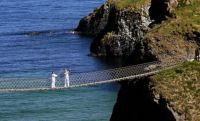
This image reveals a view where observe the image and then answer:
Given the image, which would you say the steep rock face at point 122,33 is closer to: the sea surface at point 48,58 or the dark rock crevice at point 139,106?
the sea surface at point 48,58

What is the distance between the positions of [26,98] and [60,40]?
32.6m

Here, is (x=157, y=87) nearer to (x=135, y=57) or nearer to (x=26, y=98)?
(x=135, y=57)

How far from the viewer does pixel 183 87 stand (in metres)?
40.3

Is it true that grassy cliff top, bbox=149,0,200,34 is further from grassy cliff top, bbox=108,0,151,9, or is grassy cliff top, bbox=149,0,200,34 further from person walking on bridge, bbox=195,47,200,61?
grassy cliff top, bbox=108,0,151,9

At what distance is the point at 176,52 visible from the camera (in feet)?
147

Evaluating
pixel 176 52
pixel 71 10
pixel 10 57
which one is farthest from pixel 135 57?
pixel 71 10

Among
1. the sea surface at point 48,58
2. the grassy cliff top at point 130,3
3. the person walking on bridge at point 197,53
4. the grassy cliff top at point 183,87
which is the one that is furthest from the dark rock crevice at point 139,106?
the grassy cliff top at point 130,3

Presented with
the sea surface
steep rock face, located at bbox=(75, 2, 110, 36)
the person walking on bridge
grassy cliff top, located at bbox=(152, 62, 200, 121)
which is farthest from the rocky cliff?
steep rock face, located at bbox=(75, 2, 110, 36)

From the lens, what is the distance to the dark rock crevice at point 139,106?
132 ft

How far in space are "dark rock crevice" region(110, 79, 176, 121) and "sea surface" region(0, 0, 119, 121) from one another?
27.9ft

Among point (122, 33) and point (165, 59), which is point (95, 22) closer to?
point (122, 33)

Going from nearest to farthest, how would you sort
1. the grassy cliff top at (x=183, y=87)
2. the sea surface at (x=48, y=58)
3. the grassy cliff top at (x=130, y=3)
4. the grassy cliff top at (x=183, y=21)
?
the grassy cliff top at (x=183, y=87), the grassy cliff top at (x=183, y=21), the sea surface at (x=48, y=58), the grassy cliff top at (x=130, y=3)

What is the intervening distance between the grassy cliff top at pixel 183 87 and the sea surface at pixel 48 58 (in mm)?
13588

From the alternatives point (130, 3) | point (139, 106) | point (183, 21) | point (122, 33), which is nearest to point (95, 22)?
point (130, 3)
